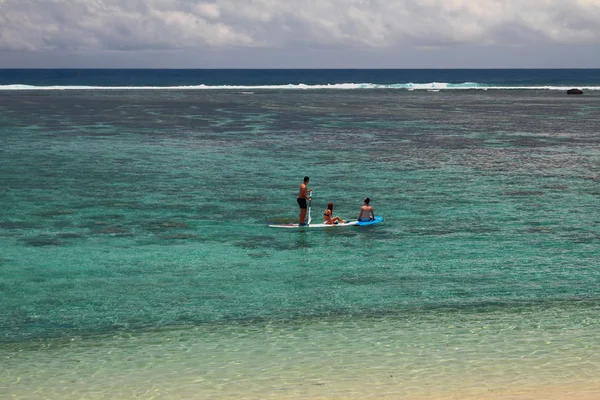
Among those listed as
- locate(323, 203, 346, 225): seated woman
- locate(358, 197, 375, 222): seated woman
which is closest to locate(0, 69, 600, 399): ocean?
locate(358, 197, 375, 222): seated woman

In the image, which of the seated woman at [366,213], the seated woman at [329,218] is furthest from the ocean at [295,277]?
the seated woman at [329,218]

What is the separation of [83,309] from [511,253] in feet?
47.3

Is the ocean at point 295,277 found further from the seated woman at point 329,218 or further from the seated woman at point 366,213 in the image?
the seated woman at point 329,218

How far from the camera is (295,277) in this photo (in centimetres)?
2512

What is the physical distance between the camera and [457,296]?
22844 mm

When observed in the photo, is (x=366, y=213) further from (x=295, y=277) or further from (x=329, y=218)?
(x=295, y=277)

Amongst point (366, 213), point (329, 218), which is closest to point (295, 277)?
point (329, 218)

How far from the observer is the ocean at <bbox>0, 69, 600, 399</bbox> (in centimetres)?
1694

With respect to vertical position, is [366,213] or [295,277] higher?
[366,213]

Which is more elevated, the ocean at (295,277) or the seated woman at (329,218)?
the seated woman at (329,218)

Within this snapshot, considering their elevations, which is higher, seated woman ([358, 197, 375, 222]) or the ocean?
seated woman ([358, 197, 375, 222])

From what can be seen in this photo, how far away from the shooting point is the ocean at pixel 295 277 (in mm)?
16938

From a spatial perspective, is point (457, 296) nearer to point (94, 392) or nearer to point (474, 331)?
point (474, 331)

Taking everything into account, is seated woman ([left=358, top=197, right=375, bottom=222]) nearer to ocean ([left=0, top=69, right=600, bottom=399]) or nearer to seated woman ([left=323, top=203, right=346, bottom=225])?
ocean ([left=0, top=69, right=600, bottom=399])
